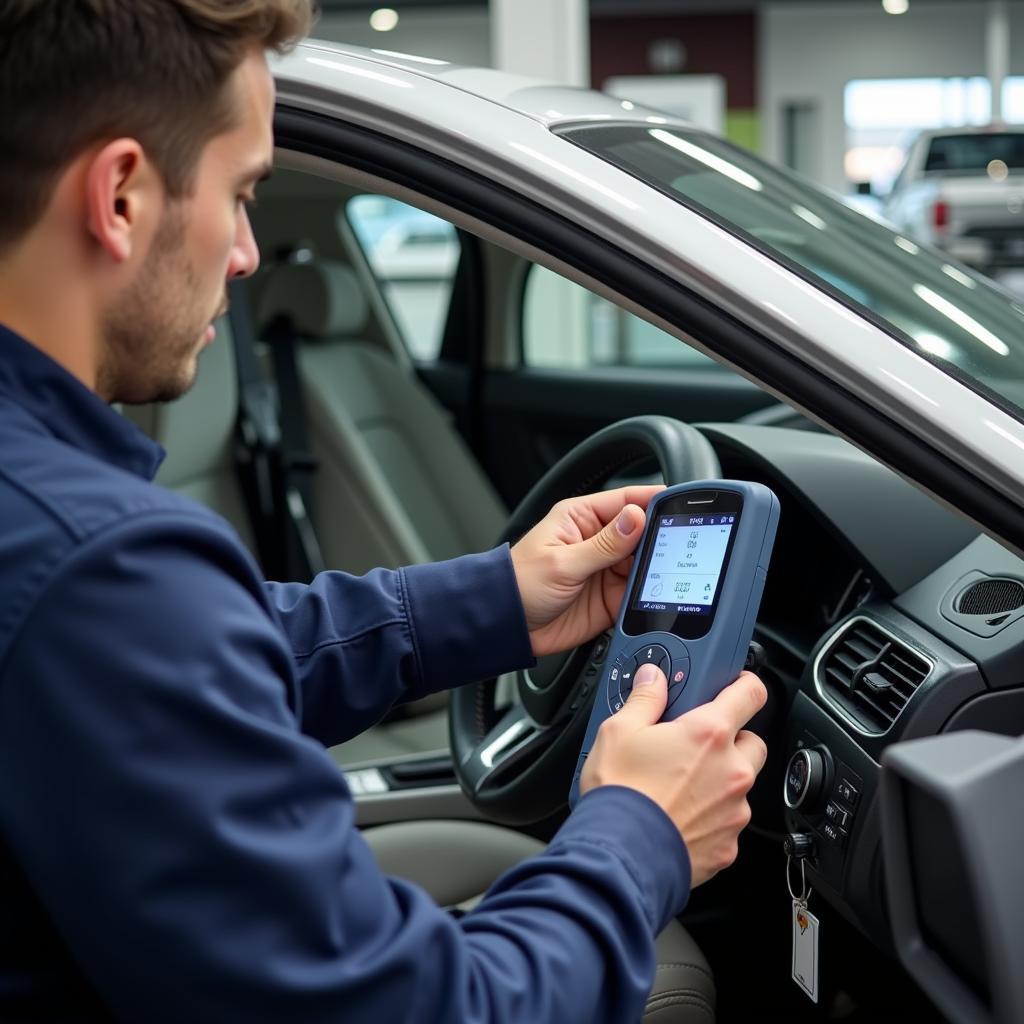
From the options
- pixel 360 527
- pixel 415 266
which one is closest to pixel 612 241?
pixel 360 527

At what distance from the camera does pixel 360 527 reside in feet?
9.10

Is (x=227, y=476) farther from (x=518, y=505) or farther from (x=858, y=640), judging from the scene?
(x=858, y=640)

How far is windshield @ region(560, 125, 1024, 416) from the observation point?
1204 mm

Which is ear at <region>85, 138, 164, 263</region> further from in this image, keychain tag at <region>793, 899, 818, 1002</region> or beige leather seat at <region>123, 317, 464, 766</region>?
beige leather seat at <region>123, 317, 464, 766</region>

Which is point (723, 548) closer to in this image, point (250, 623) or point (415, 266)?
point (250, 623)

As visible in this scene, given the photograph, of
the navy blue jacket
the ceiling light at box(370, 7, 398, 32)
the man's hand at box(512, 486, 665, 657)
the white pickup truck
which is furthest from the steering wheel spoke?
the ceiling light at box(370, 7, 398, 32)

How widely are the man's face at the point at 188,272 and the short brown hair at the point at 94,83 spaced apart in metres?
0.02

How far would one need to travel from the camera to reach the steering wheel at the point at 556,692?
134cm

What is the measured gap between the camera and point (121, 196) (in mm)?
781

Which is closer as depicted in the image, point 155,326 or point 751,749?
point 155,326

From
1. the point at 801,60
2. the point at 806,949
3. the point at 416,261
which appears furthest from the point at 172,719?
the point at 801,60

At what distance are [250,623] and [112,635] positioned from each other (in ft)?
0.26

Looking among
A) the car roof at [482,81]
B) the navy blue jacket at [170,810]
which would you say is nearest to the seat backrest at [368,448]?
the car roof at [482,81]

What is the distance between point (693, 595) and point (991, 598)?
0.30m
